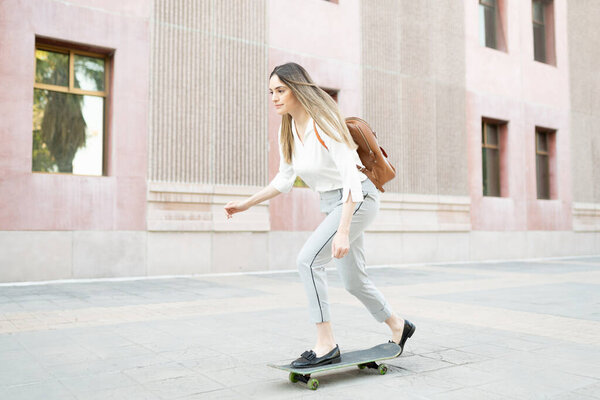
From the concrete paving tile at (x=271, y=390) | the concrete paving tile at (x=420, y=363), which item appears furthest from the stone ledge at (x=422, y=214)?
the concrete paving tile at (x=271, y=390)

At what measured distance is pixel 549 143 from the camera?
1898 centimetres

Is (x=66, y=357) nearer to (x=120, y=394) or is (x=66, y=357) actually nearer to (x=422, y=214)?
(x=120, y=394)

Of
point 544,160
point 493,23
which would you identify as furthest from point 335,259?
point 544,160

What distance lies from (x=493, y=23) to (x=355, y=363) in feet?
55.0

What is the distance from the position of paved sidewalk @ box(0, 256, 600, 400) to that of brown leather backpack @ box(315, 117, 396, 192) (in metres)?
→ 1.30

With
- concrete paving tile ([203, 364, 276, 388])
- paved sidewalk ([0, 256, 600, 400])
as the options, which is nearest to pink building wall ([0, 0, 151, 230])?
paved sidewalk ([0, 256, 600, 400])

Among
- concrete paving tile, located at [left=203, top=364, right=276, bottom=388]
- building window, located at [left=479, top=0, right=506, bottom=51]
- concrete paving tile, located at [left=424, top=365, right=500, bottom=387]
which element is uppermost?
building window, located at [left=479, top=0, right=506, bottom=51]

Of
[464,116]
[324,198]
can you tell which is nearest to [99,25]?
[324,198]

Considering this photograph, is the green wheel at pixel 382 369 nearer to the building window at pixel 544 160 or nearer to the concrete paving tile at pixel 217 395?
the concrete paving tile at pixel 217 395

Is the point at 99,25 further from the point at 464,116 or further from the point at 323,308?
the point at 464,116

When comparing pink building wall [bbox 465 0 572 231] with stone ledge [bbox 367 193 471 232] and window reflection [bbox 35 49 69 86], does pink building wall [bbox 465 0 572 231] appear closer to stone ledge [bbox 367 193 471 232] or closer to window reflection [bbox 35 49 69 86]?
stone ledge [bbox 367 193 471 232]

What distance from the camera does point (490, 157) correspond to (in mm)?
17312

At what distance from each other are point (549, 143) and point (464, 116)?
4.70 meters

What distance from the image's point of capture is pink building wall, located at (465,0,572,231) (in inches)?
651
